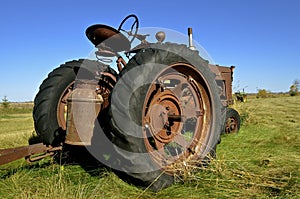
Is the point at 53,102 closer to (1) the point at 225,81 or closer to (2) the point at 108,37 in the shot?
(2) the point at 108,37

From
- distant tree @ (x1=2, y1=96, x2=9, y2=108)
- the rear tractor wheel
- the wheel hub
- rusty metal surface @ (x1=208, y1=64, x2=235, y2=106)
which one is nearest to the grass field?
the wheel hub

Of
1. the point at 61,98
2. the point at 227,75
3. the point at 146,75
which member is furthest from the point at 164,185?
the point at 227,75

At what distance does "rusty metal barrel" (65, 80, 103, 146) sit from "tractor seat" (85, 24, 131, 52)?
24.6 inches

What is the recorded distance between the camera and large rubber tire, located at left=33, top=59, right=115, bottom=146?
3338mm

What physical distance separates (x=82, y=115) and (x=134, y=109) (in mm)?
760

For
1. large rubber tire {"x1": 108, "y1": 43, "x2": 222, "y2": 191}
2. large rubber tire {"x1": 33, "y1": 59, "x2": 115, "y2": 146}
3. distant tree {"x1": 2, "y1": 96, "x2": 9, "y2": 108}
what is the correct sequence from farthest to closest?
distant tree {"x1": 2, "y1": 96, "x2": 9, "y2": 108}, large rubber tire {"x1": 33, "y1": 59, "x2": 115, "y2": 146}, large rubber tire {"x1": 108, "y1": 43, "x2": 222, "y2": 191}

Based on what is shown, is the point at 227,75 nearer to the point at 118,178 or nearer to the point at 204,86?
the point at 204,86

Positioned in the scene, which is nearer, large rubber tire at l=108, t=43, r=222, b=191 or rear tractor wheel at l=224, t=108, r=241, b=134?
large rubber tire at l=108, t=43, r=222, b=191

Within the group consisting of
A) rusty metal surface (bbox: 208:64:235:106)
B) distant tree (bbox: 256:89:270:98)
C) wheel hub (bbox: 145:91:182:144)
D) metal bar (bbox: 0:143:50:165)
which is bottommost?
metal bar (bbox: 0:143:50:165)

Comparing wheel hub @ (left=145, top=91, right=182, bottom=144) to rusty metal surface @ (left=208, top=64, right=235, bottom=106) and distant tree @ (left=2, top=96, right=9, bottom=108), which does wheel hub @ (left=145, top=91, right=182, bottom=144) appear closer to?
rusty metal surface @ (left=208, top=64, right=235, bottom=106)

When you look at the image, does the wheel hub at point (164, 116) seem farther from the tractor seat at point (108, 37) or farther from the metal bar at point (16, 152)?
the metal bar at point (16, 152)

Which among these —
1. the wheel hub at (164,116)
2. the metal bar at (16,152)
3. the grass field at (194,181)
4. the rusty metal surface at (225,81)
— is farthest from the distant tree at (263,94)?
the metal bar at (16,152)

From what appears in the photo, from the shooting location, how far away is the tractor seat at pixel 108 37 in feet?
9.47

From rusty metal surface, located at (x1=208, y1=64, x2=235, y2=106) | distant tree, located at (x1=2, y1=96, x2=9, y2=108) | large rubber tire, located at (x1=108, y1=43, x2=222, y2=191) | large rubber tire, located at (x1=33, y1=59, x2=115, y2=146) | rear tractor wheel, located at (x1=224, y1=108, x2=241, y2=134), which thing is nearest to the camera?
large rubber tire, located at (x1=108, y1=43, x2=222, y2=191)
